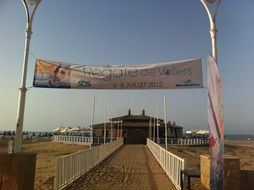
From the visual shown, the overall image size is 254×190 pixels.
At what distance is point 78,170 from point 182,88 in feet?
14.6

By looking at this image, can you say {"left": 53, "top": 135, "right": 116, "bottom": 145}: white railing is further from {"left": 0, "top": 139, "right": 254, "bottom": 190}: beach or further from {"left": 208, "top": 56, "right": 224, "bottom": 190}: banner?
{"left": 208, "top": 56, "right": 224, "bottom": 190}: banner

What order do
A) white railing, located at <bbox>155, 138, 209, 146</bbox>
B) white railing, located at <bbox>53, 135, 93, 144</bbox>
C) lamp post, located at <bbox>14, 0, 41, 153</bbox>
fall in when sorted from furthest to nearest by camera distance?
white railing, located at <bbox>53, 135, 93, 144</bbox>
white railing, located at <bbox>155, 138, 209, 146</bbox>
lamp post, located at <bbox>14, 0, 41, 153</bbox>

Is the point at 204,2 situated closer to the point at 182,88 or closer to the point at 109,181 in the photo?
the point at 182,88

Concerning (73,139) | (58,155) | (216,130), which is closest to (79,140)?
(73,139)

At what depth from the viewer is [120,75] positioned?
9758 mm

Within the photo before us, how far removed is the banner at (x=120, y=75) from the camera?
9.42 m

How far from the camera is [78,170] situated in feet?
34.4

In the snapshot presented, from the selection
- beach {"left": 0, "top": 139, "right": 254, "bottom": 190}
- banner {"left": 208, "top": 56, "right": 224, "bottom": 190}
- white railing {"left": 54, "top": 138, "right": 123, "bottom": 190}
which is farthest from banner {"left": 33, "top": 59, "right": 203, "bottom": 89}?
banner {"left": 208, "top": 56, "right": 224, "bottom": 190}

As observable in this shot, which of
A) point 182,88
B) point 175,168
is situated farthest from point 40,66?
point 175,168

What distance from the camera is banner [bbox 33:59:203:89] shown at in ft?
30.9

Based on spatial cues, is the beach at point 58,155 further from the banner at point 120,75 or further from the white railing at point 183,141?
the banner at point 120,75

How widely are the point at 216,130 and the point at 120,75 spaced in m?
5.57

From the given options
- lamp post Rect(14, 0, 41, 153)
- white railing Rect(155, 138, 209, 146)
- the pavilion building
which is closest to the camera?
lamp post Rect(14, 0, 41, 153)

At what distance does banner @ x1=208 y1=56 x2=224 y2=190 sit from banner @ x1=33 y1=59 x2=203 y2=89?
15.7ft
